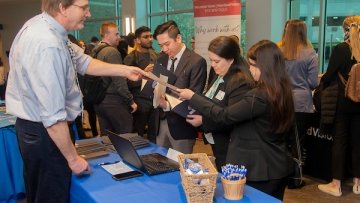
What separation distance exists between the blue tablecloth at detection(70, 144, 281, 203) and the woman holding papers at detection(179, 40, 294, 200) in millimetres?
243

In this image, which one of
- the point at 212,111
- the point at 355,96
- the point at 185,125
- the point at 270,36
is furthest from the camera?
the point at 270,36

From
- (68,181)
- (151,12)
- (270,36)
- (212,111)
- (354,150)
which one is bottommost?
(354,150)

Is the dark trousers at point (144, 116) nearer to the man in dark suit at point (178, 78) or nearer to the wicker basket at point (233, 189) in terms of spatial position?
the man in dark suit at point (178, 78)

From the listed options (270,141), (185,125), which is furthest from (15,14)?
(270,141)

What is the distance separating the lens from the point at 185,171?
4.78 feet

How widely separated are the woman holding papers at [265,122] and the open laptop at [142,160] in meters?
0.33

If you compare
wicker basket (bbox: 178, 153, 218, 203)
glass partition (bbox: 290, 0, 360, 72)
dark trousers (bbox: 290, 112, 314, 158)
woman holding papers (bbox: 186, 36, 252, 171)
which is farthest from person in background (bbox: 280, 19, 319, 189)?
wicker basket (bbox: 178, 153, 218, 203)

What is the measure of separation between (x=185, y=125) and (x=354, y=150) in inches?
66.8

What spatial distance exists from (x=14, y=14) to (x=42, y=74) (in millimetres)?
13698

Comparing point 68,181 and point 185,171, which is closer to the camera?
point 185,171

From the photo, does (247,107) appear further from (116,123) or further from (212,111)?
(116,123)

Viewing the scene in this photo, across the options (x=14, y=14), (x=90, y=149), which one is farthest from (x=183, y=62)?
(x=14, y=14)

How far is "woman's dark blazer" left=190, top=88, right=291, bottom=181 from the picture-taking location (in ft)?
5.96

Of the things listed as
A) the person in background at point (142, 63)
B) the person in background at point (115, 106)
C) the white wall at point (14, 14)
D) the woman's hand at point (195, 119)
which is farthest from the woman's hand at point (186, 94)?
the white wall at point (14, 14)
